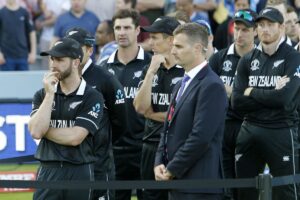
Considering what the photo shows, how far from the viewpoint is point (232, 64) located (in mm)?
10383

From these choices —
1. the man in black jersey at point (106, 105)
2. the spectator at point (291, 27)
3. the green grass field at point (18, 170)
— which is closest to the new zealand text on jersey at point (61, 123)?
the man in black jersey at point (106, 105)

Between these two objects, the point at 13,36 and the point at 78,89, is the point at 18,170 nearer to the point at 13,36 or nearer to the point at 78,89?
the point at 13,36

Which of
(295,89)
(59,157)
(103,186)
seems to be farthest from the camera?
(295,89)

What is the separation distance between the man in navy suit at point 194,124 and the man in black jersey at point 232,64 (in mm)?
2238

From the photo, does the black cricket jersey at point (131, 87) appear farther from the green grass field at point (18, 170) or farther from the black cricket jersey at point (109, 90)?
the green grass field at point (18, 170)

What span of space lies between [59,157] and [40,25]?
359 inches

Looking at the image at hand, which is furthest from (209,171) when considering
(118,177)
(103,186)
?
(118,177)

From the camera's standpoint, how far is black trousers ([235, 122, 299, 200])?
9.63 meters

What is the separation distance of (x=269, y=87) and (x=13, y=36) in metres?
7.53

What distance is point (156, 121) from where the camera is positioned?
9.76m

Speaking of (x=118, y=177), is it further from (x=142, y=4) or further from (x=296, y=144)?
(x=142, y=4)

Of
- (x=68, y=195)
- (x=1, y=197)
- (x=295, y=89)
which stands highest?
(x=295, y=89)

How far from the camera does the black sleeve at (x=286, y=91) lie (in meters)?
9.38

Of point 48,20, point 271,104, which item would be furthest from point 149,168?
point 48,20
